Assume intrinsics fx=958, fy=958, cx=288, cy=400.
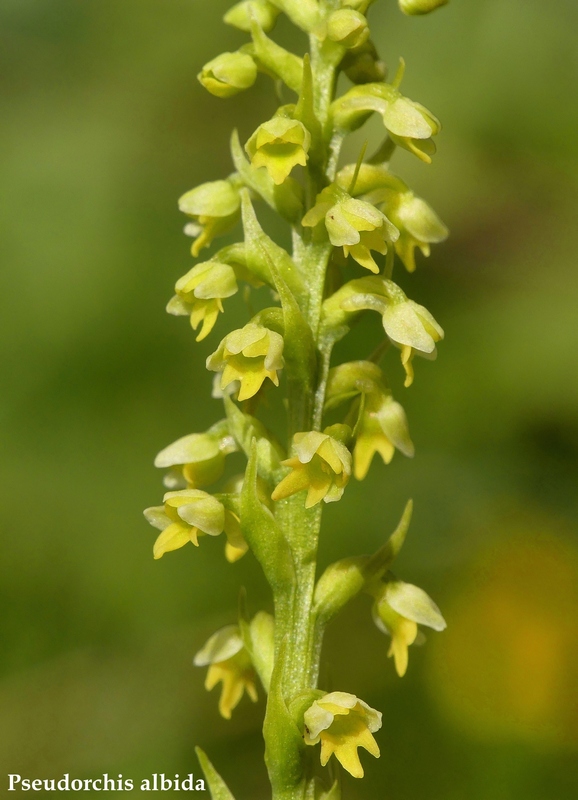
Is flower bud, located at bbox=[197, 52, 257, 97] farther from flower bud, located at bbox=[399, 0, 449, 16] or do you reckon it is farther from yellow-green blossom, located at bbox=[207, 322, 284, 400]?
yellow-green blossom, located at bbox=[207, 322, 284, 400]

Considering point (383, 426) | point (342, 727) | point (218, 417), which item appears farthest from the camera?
point (218, 417)

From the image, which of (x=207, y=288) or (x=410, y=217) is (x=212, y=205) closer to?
(x=207, y=288)

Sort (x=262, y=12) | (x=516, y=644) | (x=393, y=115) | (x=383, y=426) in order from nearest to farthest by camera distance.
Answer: (x=393, y=115) → (x=383, y=426) → (x=262, y=12) → (x=516, y=644)

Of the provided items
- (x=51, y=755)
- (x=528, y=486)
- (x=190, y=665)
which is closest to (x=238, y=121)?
(x=528, y=486)

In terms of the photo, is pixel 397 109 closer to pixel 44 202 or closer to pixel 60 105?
pixel 44 202

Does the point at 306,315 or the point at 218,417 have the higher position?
the point at 306,315

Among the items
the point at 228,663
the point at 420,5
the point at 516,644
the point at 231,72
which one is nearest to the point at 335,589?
the point at 228,663

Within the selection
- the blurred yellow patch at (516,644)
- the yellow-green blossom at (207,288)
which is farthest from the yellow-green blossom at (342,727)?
the blurred yellow patch at (516,644)

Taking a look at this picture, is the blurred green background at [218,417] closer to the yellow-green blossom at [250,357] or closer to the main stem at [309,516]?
the main stem at [309,516]
